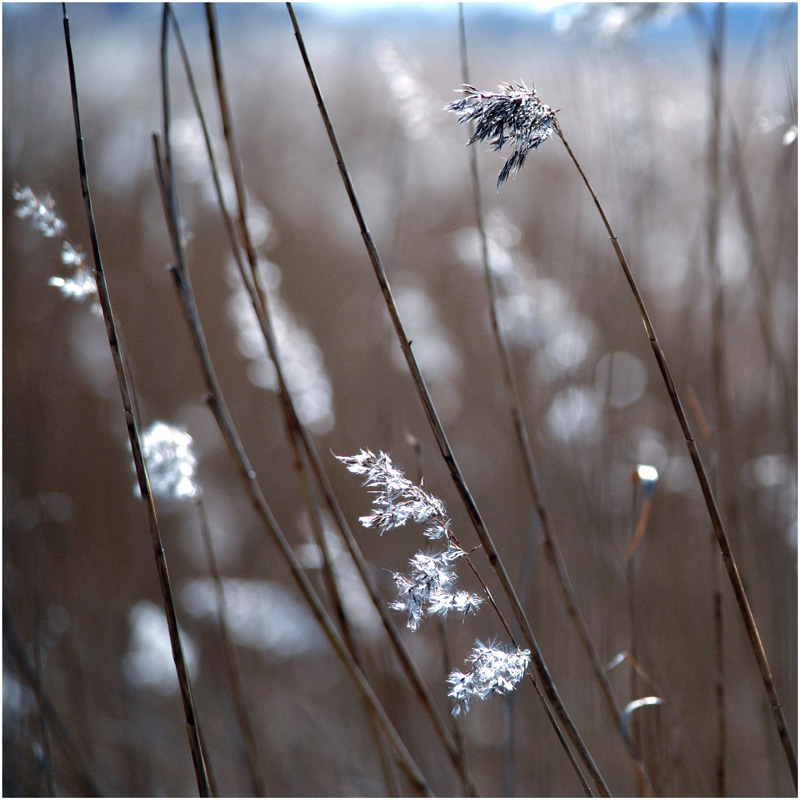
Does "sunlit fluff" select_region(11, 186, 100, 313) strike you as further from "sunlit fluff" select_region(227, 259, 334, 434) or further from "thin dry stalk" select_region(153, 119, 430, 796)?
"sunlit fluff" select_region(227, 259, 334, 434)

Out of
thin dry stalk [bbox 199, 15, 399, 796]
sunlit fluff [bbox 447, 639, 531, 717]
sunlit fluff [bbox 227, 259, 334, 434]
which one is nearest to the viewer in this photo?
sunlit fluff [bbox 447, 639, 531, 717]

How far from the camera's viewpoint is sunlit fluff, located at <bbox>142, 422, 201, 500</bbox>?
600mm

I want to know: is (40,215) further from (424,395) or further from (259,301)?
(424,395)

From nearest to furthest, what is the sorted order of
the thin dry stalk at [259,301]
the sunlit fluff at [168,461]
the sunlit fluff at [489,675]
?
the sunlit fluff at [489,675] < the thin dry stalk at [259,301] < the sunlit fluff at [168,461]

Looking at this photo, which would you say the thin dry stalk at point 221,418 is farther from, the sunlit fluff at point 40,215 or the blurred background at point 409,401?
the blurred background at point 409,401

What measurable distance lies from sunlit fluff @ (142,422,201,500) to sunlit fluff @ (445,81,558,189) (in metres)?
0.40

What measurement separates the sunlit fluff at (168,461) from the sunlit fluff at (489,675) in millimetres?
328

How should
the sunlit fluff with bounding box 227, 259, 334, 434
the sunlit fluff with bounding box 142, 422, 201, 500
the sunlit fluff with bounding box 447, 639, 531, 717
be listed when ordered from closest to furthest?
the sunlit fluff with bounding box 447, 639, 531, 717 → the sunlit fluff with bounding box 142, 422, 201, 500 → the sunlit fluff with bounding box 227, 259, 334, 434

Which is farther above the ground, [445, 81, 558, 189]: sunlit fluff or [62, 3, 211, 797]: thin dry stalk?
[445, 81, 558, 189]: sunlit fluff

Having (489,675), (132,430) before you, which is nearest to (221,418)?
(132,430)

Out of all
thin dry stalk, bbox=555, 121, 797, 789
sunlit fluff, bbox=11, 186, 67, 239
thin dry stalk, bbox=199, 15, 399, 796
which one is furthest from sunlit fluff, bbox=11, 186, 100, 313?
thin dry stalk, bbox=555, 121, 797, 789

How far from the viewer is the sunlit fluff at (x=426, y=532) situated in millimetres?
410

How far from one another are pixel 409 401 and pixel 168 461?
4.24ft

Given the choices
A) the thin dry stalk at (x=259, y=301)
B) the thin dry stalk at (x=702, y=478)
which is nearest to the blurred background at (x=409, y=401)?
the thin dry stalk at (x=702, y=478)
